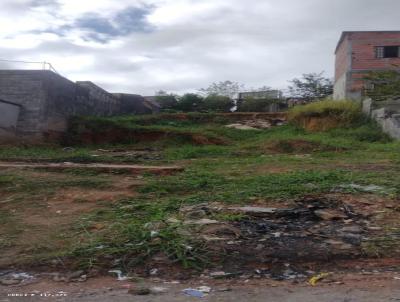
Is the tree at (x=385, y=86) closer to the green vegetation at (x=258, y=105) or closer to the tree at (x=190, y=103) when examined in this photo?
the green vegetation at (x=258, y=105)

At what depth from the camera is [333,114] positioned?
51.7 feet

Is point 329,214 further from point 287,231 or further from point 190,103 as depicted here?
point 190,103

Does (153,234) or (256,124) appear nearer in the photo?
(153,234)

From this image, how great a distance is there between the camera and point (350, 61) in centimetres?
2108

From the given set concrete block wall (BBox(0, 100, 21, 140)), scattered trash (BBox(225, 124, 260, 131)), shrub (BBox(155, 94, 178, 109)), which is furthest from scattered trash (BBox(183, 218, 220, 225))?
shrub (BBox(155, 94, 178, 109))

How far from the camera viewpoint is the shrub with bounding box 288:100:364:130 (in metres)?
15.6

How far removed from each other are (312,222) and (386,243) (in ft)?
2.49

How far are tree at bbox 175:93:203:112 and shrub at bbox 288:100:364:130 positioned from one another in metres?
7.74

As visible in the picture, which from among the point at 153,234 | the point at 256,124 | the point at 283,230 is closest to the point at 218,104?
the point at 256,124

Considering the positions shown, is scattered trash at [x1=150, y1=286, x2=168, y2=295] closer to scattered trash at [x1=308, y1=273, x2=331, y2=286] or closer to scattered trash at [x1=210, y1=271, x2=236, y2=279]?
scattered trash at [x1=210, y1=271, x2=236, y2=279]

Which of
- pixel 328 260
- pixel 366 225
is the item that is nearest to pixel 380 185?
pixel 366 225

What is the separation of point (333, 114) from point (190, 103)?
902 cm

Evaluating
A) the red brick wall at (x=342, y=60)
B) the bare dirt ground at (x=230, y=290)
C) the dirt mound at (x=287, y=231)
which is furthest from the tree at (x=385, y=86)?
the bare dirt ground at (x=230, y=290)

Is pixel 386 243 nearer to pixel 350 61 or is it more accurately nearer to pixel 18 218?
pixel 18 218
